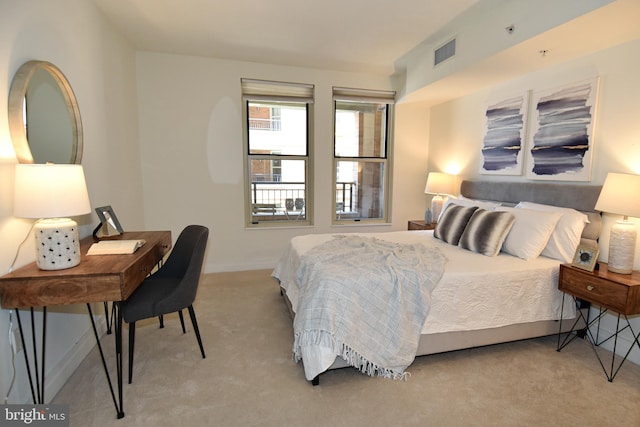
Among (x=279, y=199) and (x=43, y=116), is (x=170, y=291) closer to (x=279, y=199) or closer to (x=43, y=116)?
(x=43, y=116)

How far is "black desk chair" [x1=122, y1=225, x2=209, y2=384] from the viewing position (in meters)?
2.03

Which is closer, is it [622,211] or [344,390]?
[344,390]

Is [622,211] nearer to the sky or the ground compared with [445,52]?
nearer to the ground

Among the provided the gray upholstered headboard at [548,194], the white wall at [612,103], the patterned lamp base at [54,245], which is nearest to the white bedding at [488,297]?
the gray upholstered headboard at [548,194]

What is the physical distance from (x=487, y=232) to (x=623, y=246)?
84cm

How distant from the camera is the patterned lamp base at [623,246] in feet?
7.20

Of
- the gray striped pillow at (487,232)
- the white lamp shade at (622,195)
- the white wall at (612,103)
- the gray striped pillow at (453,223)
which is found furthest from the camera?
the gray striped pillow at (453,223)

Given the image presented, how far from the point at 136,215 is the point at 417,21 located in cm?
348

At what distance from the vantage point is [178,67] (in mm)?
3953

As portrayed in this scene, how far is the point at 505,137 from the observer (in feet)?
11.3

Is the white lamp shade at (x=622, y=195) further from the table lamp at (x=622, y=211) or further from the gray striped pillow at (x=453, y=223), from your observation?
the gray striped pillow at (x=453, y=223)

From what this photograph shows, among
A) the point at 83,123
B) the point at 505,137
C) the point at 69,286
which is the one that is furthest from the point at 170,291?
the point at 505,137

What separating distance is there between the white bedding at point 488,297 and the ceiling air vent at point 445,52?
2.00 m

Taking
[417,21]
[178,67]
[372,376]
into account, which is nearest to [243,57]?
[178,67]
